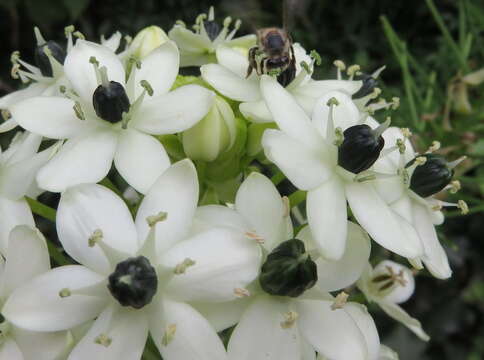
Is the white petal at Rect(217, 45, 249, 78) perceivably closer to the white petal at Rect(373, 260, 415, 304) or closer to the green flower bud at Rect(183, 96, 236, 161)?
the green flower bud at Rect(183, 96, 236, 161)

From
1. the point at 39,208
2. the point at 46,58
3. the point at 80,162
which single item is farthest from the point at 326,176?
the point at 46,58

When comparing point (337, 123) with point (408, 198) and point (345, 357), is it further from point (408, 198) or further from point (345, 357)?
point (345, 357)

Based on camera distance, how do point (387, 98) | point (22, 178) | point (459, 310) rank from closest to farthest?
1. point (22, 178)
2. point (387, 98)
3. point (459, 310)

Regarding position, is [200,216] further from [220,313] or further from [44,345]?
[44,345]

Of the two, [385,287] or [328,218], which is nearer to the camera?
[328,218]

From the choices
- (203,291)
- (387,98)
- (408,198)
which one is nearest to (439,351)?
(387,98)

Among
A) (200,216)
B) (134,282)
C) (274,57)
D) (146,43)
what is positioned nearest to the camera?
(134,282)

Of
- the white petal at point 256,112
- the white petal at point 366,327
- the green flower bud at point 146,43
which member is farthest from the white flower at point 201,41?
the white petal at point 366,327
